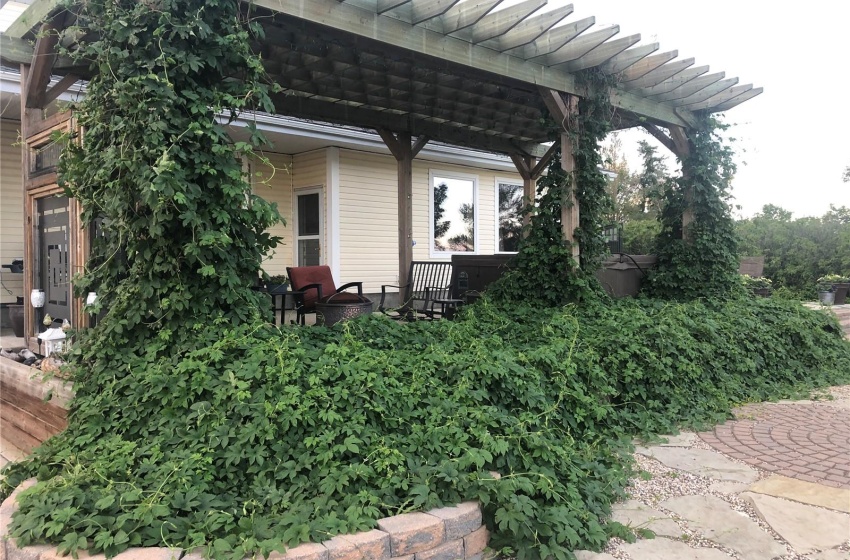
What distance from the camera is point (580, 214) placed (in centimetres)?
574

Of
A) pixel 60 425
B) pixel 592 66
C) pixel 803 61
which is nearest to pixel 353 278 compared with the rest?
pixel 592 66

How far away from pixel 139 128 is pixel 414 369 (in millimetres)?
2026

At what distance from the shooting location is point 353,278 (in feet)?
31.8

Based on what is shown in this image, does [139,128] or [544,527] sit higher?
[139,128]

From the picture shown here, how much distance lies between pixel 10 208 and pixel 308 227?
13.6ft

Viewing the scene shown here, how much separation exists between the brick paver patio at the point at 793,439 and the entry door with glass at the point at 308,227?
6820 millimetres

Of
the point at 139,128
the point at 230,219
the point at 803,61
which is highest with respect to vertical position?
the point at 803,61

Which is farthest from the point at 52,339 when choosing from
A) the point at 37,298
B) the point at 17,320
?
the point at 17,320

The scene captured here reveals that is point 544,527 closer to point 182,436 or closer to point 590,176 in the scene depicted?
point 182,436

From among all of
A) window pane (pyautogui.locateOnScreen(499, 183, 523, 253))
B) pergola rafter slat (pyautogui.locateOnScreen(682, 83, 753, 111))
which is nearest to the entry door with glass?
window pane (pyautogui.locateOnScreen(499, 183, 523, 253))

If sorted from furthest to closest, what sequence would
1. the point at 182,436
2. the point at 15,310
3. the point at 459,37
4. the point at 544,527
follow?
the point at 15,310, the point at 459,37, the point at 182,436, the point at 544,527

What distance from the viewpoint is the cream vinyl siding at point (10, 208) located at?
7.18 metres

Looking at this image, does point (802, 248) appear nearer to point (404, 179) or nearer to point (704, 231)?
point (704, 231)

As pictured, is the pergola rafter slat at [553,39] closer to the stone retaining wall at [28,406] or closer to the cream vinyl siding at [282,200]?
the stone retaining wall at [28,406]
